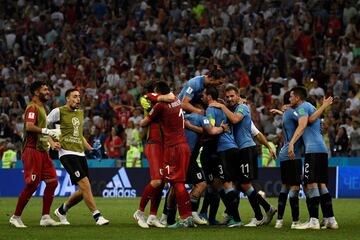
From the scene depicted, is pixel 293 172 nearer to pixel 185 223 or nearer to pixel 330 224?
pixel 330 224

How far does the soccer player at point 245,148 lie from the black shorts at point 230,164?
78 millimetres

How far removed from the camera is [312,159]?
16.5 meters

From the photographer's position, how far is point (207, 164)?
17.7 meters

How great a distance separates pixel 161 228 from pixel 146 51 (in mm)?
21497

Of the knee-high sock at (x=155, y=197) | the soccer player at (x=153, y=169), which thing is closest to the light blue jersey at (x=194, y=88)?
the soccer player at (x=153, y=169)

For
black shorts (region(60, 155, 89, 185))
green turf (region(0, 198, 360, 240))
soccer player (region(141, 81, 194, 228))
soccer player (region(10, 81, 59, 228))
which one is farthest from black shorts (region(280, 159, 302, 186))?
soccer player (region(10, 81, 59, 228))

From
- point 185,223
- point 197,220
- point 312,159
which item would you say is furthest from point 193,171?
point 312,159

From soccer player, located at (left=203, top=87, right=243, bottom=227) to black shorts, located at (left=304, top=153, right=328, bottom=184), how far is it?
4.81 feet

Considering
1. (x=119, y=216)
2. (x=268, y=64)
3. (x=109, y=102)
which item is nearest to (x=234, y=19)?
(x=268, y=64)

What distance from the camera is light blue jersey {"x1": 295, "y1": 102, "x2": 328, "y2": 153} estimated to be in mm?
16497

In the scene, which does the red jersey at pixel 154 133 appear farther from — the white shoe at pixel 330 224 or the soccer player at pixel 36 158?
the white shoe at pixel 330 224

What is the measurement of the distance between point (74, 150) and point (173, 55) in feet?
61.9

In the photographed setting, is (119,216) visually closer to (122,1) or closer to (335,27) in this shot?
(335,27)

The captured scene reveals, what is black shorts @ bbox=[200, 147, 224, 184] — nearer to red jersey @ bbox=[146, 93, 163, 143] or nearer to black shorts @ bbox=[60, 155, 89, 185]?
red jersey @ bbox=[146, 93, 163, 143]
